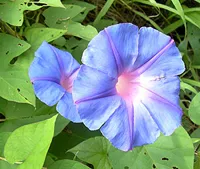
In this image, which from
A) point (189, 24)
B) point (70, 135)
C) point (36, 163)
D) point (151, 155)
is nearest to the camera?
point (36, 163)

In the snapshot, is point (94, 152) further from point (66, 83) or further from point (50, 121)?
point (50, 121)

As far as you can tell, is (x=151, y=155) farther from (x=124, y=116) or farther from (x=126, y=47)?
(x=126, y=47)

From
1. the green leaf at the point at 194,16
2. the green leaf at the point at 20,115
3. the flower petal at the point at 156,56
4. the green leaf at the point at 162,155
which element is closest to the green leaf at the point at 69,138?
the green leaf at the point at 20,115

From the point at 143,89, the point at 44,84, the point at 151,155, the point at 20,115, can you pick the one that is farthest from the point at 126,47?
the point at 20,115

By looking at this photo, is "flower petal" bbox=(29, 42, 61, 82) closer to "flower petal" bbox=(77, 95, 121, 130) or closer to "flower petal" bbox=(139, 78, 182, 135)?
"flower petal" bbox=(77, 95, 121, 130)

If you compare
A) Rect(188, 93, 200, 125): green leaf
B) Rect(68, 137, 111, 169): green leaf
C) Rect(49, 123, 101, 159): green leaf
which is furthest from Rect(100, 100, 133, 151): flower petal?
Rect(49, 123, 101, 159): green leaf
